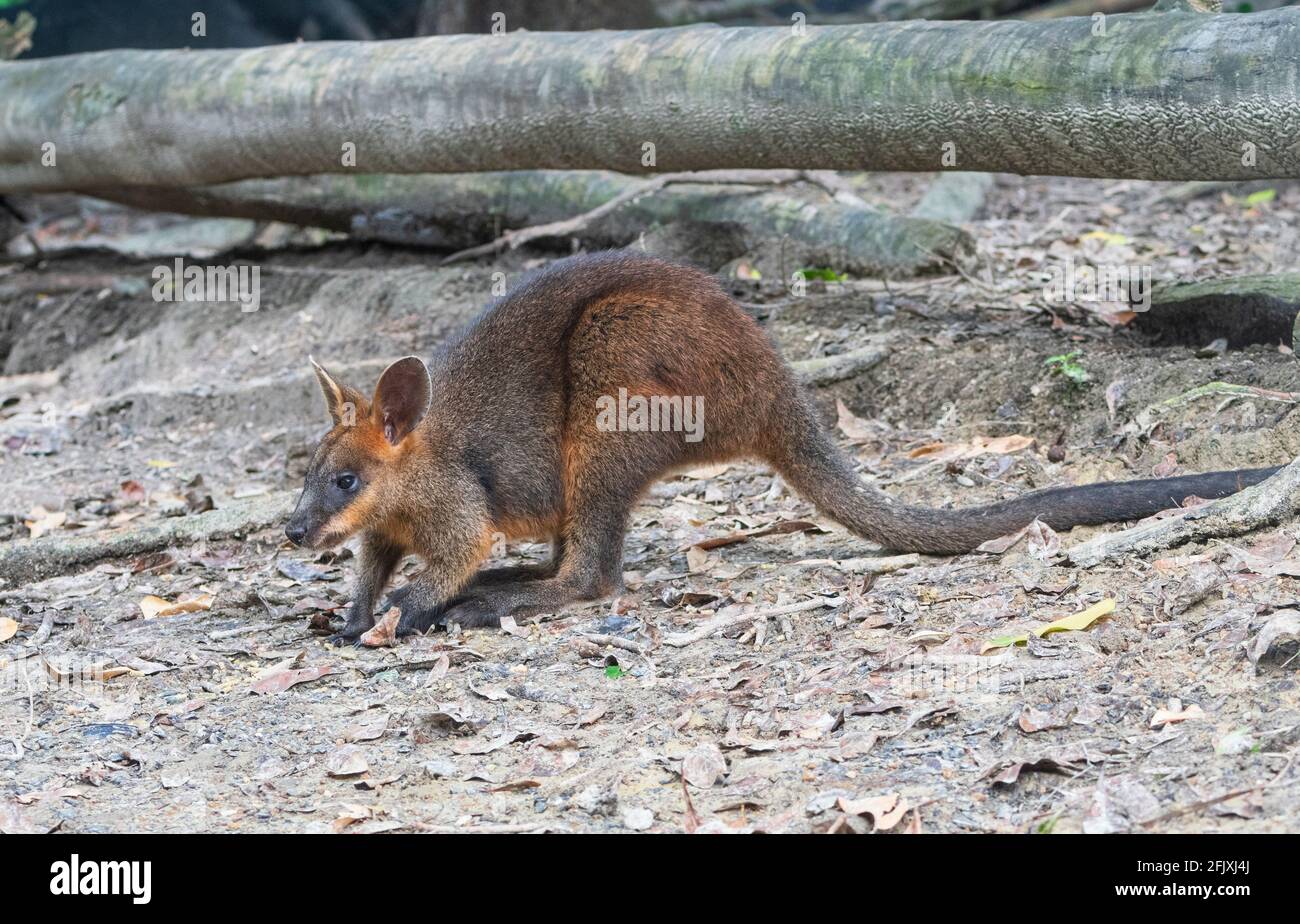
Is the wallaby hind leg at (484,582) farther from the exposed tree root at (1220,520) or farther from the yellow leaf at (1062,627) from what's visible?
the exposed tree root at (1220,520)

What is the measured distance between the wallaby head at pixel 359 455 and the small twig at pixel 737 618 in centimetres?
117

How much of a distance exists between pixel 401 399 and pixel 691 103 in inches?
87.9

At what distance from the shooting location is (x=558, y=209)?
8586mm

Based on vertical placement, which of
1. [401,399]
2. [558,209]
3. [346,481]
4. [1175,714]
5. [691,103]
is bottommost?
[1175,714]

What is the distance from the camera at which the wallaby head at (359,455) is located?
4875mm

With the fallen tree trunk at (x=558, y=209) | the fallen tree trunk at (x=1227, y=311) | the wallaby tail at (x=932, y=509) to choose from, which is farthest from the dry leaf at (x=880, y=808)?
the fallen tree trunk at (x=558, y=209)

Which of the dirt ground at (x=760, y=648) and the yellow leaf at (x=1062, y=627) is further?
the yellow leaf at (x=1062, y=627)

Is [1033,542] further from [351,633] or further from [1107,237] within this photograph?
[1107,237]

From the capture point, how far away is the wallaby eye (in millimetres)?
4934

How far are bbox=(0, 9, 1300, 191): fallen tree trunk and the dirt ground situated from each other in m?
0.91

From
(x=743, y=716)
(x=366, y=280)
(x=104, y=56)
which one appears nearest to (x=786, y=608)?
(x=743, y=716)

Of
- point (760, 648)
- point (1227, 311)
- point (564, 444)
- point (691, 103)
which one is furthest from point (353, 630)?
point (1227, 311)

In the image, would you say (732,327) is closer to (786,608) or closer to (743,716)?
(786,608)

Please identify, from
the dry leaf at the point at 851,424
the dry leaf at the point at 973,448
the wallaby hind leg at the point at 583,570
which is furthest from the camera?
the dry leaf at the point at 851,424
